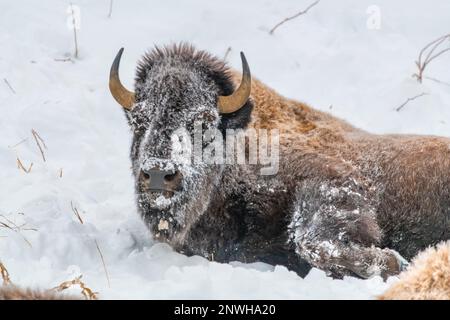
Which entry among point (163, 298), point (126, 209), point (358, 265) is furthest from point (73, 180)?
point (163, 298)

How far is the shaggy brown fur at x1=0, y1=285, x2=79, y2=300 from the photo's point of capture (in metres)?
4.98

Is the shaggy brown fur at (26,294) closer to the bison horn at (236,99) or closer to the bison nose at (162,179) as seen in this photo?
the bison nose at (162,179)

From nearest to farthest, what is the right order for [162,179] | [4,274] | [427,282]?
1. [427,282]
2. [4,274]
3. [162,179]

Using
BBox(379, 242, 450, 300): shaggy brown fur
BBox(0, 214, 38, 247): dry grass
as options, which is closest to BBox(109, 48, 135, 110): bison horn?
BBox(0, 214, 38, 247): dry grass

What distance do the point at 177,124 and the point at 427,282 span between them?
315 cm

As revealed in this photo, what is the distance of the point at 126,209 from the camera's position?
28.6 ft

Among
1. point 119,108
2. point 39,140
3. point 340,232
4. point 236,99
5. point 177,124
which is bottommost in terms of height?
point 340,232

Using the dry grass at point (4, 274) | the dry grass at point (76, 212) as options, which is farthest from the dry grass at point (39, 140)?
the dry grass at point (4, 274)

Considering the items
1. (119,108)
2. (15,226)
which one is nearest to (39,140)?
(119,108)

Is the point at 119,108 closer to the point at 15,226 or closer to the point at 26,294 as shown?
the point at 15,226

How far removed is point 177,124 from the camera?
7.86m

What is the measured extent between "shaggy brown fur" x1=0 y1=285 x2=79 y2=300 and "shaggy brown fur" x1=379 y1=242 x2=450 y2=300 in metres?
1.84

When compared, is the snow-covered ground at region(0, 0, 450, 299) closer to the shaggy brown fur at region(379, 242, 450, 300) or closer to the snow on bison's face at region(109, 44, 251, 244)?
the snow on bison's face at region(109, 44, 251, 244)
